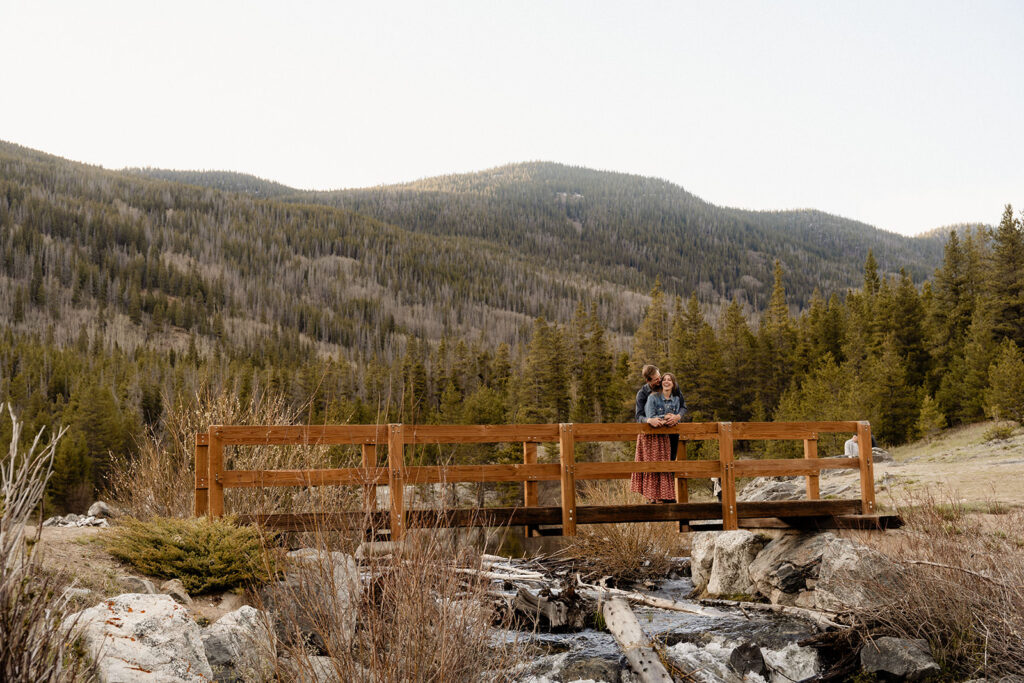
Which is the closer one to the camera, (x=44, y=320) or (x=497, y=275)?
(x=44, y=320)

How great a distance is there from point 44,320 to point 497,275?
3876 inches

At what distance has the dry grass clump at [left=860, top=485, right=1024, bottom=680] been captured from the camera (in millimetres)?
7223

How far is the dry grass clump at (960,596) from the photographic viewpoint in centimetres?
722

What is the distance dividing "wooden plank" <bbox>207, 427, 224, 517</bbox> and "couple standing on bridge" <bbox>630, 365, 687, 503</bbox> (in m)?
5.55

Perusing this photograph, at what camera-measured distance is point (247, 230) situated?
19450 cm

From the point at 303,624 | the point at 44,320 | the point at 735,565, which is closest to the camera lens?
the point at 303,624

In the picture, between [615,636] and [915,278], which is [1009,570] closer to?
[615,636]

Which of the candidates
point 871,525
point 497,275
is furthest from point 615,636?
point 497,275

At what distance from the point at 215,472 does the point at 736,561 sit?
834 centimetres

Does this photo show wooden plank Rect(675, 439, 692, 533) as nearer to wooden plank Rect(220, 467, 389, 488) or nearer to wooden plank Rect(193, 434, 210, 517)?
wooden plank Rect(220, 467, 389, 488)

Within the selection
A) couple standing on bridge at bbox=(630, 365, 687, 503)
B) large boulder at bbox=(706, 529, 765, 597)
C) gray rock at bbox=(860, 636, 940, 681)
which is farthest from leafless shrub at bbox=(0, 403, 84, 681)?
large boulder at bbox=(706, 529, 765, 597)

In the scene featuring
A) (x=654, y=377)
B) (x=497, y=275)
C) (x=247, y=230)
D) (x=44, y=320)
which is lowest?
(x=654, y=377)

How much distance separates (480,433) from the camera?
977 centimetres

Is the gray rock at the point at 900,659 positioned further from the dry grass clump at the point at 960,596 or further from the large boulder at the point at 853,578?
the large boulder at the point at 853,578
